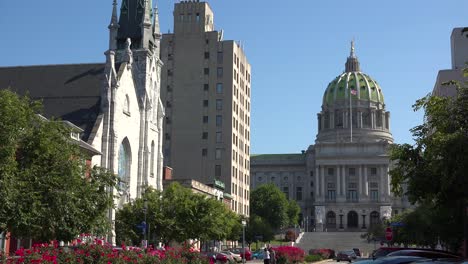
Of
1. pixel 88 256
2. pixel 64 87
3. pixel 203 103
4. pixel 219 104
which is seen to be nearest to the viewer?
pixel 88 256

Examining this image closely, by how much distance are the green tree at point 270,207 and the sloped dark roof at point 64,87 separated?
3204 inches

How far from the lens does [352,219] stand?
17888cm

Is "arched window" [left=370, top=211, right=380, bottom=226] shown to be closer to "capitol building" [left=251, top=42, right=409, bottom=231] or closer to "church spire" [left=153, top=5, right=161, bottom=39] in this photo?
"capitol building" [left=251, top=42, right=409, bottom=231]

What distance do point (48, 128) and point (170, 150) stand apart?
78984 mm

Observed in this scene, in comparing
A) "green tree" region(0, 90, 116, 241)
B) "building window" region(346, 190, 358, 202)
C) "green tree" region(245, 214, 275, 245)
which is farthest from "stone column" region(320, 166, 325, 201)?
"green tree" region(0, 90, 116, 241)

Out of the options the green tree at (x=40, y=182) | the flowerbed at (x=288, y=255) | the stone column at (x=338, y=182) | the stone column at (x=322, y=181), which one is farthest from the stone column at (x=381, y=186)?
the green tree at (x=40, y=182)

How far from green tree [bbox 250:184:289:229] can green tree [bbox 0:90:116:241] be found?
115 meters

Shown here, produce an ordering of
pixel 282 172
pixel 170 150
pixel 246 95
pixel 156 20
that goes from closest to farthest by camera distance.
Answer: pixel 156 20 → pixel 170 150 → pixel 246 95 → pixel 282 172

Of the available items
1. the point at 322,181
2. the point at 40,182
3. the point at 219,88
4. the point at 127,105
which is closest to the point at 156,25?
the point at 127,105

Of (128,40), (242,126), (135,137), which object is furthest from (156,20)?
(242,126)

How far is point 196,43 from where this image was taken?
115062 mm

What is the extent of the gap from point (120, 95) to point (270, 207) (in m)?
85.9

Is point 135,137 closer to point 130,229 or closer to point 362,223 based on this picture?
point 130,229

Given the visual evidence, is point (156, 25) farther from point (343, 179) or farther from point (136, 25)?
point (343, 179)
